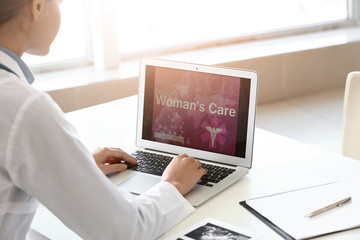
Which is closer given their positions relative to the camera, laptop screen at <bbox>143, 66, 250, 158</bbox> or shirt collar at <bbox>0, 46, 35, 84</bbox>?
shirt collar at <bbox>0, 46, 35, 84</bbox>

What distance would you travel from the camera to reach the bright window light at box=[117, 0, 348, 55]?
3.66 m

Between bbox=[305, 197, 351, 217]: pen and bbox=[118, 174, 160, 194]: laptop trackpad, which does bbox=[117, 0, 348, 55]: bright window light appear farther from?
bbox=[305, 197, 351, 217]: pen

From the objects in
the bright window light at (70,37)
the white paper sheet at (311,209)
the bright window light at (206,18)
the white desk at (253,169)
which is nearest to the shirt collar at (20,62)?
the white desk at (253,169)

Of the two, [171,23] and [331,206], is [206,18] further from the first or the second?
[331,206]

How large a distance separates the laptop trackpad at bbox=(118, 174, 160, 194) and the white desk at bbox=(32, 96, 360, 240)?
17 centimetres

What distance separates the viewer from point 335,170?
5.08 ft

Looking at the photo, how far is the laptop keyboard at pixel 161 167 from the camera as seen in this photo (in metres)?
1.48

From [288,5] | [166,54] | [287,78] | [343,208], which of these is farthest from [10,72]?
[288,5]

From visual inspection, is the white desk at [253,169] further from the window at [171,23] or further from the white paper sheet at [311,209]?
the window at [171,23]

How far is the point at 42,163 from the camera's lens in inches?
39.7

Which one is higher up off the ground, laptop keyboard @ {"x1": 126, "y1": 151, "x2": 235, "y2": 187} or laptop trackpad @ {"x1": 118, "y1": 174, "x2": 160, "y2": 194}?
laptop keyboard @ {"x1": 126, "y1": 151, "x2": 235, "y2": 187}

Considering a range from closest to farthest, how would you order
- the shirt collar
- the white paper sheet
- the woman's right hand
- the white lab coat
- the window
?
the white lab coat, the shirt collar, the white paper sheet, the woman's right hand, the window

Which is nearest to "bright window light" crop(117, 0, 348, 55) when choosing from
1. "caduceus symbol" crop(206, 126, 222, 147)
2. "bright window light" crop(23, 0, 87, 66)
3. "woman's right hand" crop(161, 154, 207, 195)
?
"bright window light" crop(23, 0, 87, 66)

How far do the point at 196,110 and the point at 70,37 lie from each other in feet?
6.52
